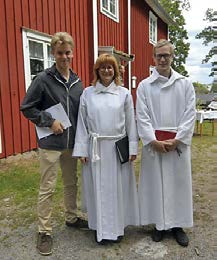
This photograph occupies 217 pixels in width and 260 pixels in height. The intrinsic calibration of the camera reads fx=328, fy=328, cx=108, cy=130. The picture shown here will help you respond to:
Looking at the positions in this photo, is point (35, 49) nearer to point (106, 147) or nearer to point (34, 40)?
point (34, 40)

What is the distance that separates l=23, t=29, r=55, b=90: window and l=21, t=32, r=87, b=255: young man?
3604 mm

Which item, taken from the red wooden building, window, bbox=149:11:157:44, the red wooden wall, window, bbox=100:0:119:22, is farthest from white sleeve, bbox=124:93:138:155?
window, bbox=149:11:157:44

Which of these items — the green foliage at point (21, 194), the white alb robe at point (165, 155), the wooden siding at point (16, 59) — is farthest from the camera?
the wooden siding at point (16, 59)

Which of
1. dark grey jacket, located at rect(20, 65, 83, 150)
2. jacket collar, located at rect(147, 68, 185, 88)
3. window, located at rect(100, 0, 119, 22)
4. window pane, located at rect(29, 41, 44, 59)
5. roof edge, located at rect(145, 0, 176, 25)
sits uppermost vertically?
roof edge, located at rect(145, 0, 176, 25)

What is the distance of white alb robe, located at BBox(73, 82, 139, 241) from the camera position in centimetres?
282

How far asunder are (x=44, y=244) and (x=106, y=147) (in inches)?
39.9

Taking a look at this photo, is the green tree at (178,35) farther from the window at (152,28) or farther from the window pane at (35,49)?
the window pane at (35,49)

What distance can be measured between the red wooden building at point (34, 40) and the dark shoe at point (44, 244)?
121 inches

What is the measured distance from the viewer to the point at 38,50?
6.78 metres

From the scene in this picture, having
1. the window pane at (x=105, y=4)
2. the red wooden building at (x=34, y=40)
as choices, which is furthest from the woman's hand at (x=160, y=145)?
the window pane at (x=105, y=4)

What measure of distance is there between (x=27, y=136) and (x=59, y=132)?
12.2 feet

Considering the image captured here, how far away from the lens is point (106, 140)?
9.37 feet

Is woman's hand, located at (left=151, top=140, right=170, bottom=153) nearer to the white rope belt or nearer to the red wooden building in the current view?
the white rope belt

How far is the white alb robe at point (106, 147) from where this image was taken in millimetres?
2822
